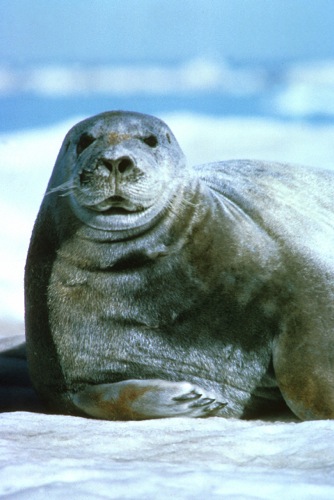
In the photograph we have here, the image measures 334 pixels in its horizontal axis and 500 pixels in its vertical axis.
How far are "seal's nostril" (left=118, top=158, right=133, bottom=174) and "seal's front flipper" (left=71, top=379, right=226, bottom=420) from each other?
37.5 inches

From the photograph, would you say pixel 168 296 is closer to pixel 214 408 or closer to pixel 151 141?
pixel 214 408

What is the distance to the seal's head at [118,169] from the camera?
4.27 metres

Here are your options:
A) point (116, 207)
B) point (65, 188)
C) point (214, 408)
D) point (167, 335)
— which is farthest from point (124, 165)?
point (214, 408)

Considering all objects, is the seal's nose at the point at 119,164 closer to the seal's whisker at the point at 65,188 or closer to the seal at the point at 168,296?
the seal at the point at 168,296

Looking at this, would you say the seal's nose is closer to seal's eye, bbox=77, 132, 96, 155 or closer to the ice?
seal's eye, bbox=77, 132, 96, 155

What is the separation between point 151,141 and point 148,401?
1.16 meters

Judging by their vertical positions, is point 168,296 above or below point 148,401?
above

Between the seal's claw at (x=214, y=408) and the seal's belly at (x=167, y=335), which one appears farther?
the seal's belly at (x=167, y=335)

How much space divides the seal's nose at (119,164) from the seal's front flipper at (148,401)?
0.95m

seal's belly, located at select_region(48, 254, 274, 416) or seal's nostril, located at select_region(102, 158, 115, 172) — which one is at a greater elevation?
seal's nostril, located at select_region(102, 158, 115, 172)

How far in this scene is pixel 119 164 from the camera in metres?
4.23

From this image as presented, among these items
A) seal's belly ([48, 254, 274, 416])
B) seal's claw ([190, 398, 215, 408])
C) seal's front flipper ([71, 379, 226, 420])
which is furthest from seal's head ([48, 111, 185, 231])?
seal's claw ([190, 398, 215, 408])

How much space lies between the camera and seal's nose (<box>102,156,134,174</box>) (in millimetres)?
4223

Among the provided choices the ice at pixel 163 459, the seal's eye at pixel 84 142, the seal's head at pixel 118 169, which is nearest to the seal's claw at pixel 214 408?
the ice at pixel 163 459
